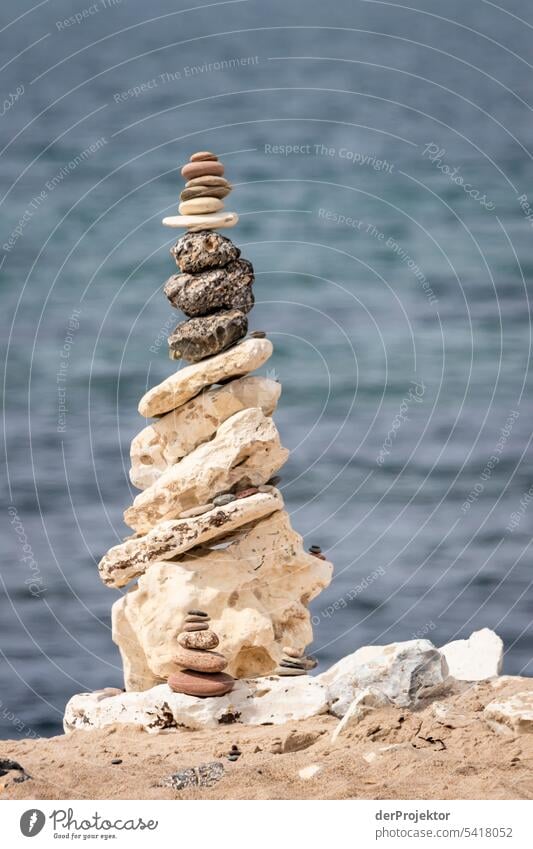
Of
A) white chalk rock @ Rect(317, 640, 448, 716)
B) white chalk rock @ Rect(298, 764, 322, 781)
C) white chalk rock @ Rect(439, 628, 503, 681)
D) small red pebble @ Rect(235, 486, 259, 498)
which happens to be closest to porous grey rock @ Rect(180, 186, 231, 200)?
small red pebble @ Rect(235, 486, 259, 498)

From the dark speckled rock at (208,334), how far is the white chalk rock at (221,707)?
304 cm

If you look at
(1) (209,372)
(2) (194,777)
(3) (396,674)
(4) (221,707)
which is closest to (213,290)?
(1) (209,372)

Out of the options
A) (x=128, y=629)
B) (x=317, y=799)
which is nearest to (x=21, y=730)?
(x=128, y=629)

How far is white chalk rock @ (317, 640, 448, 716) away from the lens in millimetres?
15422

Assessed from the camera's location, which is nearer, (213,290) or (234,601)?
(234,601)

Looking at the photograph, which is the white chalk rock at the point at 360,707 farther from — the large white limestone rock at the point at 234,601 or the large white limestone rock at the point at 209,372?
the large white limestone rock at the point at 209,372

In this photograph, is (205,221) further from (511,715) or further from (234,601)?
(511,715)

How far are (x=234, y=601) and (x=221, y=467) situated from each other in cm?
123

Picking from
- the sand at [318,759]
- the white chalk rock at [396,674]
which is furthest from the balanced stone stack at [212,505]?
the sand at [318,759]

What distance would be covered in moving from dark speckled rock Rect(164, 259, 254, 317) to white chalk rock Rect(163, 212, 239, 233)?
14.7 inches

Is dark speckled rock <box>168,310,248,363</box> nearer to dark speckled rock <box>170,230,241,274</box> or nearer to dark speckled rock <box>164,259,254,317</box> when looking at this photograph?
dark speckled rock <box>164,259,254,317</box>

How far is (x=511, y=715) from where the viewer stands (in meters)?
14.9

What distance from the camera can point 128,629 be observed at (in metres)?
16.8

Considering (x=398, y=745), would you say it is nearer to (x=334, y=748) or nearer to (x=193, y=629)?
(x=334, y=748)
